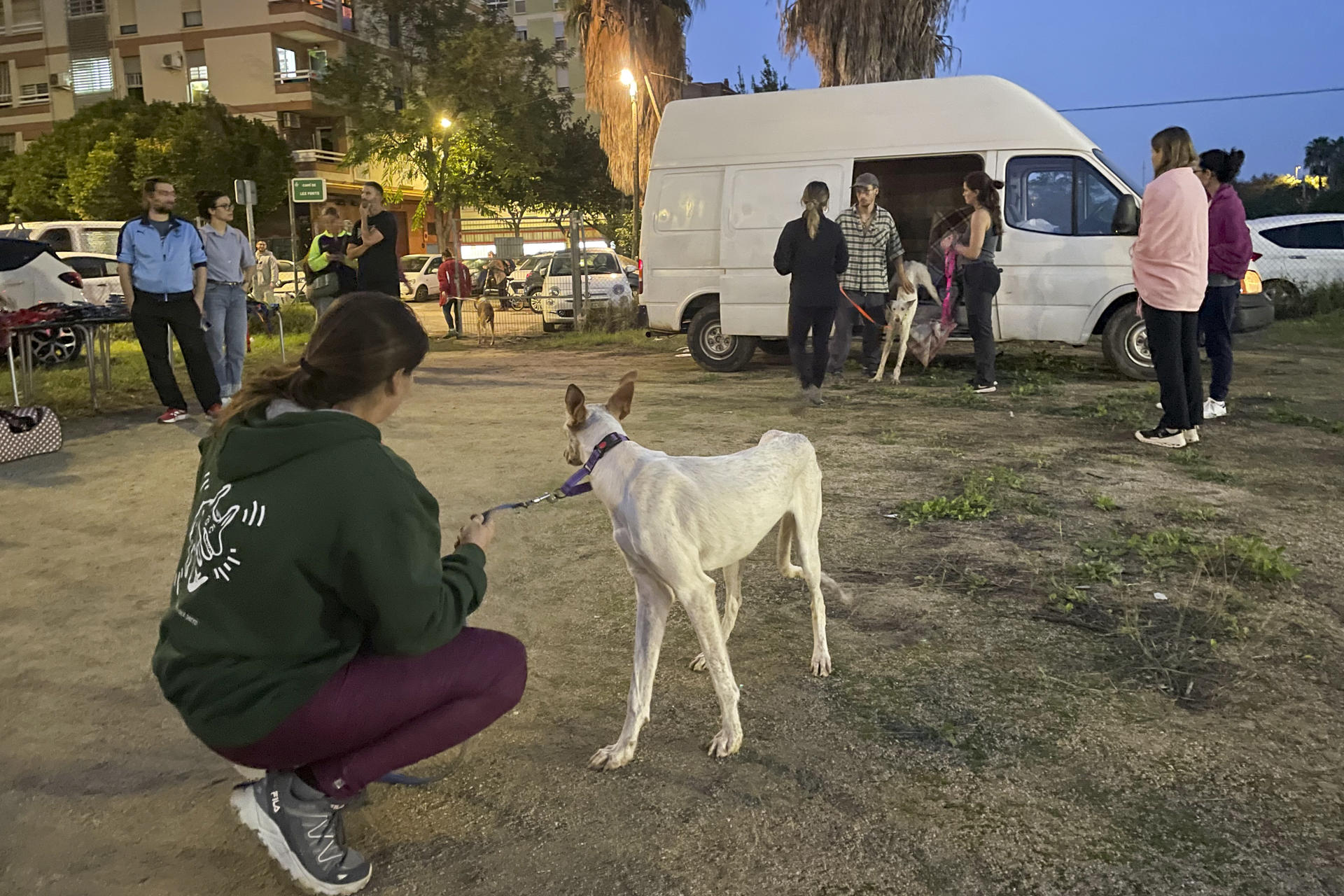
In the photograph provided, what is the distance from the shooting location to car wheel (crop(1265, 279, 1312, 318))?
1502 cm

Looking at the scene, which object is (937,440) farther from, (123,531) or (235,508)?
(235,508)

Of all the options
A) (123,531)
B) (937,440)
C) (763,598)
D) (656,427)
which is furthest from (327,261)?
→ (763,598)

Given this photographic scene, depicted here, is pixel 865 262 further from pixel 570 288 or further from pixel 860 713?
pixel 570 288

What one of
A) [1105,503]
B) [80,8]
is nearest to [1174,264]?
[1105,503]

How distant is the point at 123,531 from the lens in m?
5.19

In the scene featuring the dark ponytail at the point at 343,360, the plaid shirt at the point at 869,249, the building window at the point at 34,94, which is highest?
the building window at the point at 34,94

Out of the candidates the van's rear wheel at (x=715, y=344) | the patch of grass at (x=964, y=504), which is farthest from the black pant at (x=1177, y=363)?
the van's rear wheel at (x=715, y=344)

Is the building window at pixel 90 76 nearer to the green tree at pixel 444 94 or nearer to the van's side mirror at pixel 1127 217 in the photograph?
the green tree at pixel 444 94

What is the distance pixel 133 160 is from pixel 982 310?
115 ft

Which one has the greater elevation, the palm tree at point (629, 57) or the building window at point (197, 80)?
the building window at point (197, 80)

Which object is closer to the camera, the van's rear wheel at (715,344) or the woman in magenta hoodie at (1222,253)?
the woman in magenta hoodie at (1222,253)

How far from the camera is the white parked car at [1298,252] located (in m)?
14.9

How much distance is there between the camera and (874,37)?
679 inches

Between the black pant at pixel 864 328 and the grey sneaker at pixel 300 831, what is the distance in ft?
24.7
